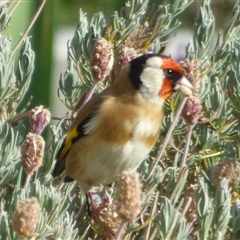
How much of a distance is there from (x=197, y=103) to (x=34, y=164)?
44cm

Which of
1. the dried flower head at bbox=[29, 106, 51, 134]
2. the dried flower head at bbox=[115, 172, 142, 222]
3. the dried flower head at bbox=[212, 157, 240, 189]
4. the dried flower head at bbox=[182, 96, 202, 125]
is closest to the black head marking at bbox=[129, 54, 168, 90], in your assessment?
the dried flower head at bbox=[182, 96, 202, 125]

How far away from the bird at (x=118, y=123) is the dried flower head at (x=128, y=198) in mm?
930

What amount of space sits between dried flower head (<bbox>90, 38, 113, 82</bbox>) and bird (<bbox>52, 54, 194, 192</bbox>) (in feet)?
0.91

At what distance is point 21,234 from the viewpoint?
1.02 metres

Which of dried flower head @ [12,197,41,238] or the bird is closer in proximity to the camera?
dried flower head @ [12,197,41,238]

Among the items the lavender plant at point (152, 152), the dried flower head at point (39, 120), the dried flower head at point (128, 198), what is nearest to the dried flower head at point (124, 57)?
the lavender plant at point (152, 152)

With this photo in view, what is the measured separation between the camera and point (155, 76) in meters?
2.20

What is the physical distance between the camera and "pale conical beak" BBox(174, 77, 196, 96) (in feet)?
5.62

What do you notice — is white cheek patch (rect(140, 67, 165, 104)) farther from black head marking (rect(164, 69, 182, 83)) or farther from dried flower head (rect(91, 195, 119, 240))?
dried flower head (rect(91, 195, 119, 240))

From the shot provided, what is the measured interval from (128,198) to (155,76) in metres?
1.17

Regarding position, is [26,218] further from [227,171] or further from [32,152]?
[227,171]

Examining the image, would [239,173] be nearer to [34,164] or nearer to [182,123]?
[34,164]

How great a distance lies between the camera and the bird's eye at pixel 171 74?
207cm

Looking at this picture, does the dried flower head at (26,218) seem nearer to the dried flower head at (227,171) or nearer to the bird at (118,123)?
the dried flower head at (227,171)
